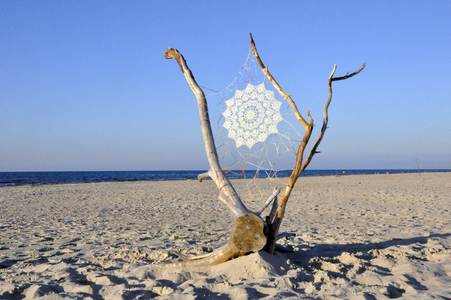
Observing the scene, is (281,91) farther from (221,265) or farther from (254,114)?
(221,265)

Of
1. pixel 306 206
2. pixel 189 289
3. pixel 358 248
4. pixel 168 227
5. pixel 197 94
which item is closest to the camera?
pixel 189 289

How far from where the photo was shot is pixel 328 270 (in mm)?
4996

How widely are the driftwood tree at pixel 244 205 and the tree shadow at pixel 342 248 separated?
Answer: 2.50 feet

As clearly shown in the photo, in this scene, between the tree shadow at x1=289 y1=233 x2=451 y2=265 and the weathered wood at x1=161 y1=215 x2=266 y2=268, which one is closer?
the weathered wood at x1=161 y1=215 x2=266 y2=268

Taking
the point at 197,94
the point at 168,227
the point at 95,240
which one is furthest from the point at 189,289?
the point at 168,227

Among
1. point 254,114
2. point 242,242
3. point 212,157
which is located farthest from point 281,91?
point 242,242

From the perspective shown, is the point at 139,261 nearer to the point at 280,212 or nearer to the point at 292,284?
the point at 280,212

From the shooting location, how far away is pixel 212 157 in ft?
17.7

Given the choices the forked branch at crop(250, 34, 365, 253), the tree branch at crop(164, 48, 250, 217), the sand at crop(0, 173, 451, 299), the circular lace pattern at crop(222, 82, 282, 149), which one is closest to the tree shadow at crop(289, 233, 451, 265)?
the sand at crop(0, 173, 451, 299)

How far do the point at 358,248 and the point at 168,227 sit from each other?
4.55 m

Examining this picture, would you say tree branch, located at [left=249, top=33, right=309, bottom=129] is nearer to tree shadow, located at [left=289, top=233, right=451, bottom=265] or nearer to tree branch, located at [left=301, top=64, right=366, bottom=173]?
tree branch, located at [left=301, top=64, right=366, bottom=173]

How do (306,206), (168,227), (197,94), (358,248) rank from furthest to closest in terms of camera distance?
(306,206)
(168,227)
(358,248)
(197,94)

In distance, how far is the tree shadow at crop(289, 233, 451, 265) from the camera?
591 centimetres

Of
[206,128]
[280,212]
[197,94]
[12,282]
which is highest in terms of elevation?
[197,94]
